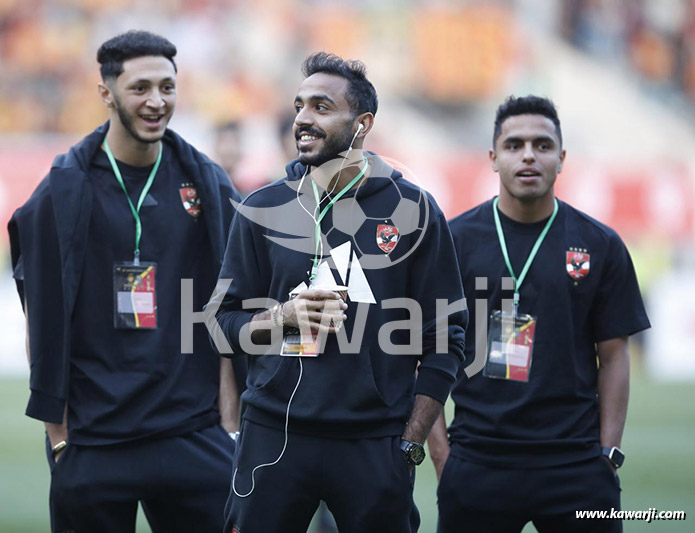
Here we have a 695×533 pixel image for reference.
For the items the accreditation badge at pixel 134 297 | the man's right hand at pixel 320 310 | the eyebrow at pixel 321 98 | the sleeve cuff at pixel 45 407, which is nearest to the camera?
the man's right hand at pixel 320 310

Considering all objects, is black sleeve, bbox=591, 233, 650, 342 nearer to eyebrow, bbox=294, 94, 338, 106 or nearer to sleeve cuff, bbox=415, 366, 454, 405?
sleeve cuff, bbox=415, 366, 454, 405

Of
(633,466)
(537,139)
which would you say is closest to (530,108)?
(537,139)

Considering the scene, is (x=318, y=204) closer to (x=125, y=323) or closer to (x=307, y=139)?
(x=307, y=139)

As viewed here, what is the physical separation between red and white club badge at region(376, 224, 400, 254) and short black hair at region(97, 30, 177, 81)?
122 centimetres

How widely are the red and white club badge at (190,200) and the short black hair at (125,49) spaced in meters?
0.46

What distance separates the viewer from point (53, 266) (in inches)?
142

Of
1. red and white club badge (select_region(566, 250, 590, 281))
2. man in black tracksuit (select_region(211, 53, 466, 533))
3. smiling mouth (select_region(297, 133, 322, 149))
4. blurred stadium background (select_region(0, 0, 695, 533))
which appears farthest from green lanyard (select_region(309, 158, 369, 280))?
blurred stadium background (select_region(0, 0, 695, 533))

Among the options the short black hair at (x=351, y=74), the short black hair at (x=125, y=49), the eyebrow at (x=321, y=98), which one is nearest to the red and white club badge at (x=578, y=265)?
the short black hair at (x=351, y=74)

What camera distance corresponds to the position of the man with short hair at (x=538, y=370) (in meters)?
3.64

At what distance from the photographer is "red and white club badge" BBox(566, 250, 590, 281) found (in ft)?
12.3

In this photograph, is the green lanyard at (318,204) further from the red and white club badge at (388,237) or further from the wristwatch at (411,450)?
the wristwatch at (411,450)

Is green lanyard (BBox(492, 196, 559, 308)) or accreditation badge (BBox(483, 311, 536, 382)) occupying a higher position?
green lanyard (BBox(492, 196, 559, 308))

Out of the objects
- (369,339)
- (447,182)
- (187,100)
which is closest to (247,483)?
(369,339)

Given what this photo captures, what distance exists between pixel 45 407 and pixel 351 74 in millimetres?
1454
